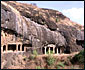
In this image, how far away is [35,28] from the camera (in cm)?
2492

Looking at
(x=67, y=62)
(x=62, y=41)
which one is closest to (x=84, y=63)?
(x=67, y=62)

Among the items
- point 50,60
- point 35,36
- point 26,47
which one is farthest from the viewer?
point 26,47

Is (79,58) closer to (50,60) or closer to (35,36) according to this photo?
(50,60)

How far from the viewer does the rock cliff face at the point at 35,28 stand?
2250cm

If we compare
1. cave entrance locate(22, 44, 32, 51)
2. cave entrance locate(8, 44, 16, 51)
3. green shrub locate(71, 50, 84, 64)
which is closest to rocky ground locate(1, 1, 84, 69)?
green shrub locate(71, 50, 84, 64)

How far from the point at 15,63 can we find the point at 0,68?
244 centimetres

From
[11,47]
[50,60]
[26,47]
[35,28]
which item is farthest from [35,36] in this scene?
[50,60]

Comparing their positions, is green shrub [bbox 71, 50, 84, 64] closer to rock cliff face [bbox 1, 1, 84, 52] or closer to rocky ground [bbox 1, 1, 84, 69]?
rocky ground [bbox 1, 1, 84, 69]

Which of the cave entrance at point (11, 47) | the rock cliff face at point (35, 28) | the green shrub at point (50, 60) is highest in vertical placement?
the rock cliff face at point (35, 28)

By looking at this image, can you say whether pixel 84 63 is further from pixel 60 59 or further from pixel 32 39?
pixel 32 39

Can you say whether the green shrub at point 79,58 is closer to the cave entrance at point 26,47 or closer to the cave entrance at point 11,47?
the cave entrance at point 26,47

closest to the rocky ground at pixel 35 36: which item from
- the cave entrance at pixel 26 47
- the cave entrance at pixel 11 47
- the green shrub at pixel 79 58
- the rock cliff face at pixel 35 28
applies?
the rock cliff face at pixel 35 28

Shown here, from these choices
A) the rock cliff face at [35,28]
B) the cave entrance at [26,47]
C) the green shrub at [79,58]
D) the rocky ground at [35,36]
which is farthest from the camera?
the cave entrance at [26,47]

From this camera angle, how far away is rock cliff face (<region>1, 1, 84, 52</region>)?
73.8 feet
